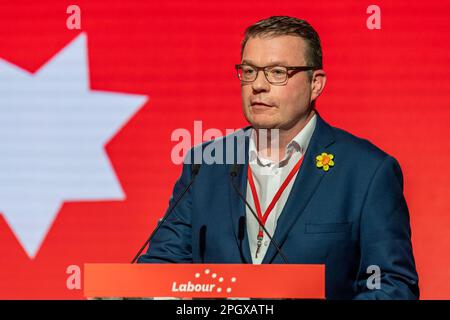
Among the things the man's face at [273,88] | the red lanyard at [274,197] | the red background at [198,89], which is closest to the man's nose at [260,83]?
the man's face at [273,88]

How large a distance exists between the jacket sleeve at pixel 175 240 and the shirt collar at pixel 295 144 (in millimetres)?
206

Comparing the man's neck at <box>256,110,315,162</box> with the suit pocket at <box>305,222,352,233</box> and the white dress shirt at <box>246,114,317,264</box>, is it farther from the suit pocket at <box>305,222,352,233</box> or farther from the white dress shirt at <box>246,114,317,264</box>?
the suit pocket at <box>305,222,352,233</box>

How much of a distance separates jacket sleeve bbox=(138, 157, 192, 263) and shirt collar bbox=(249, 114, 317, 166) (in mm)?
206

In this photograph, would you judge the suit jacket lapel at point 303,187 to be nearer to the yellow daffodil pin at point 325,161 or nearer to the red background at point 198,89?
the yellow daffodil pin at point 325,161

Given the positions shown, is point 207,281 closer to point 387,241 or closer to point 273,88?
point 387,241

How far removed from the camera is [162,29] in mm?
3207

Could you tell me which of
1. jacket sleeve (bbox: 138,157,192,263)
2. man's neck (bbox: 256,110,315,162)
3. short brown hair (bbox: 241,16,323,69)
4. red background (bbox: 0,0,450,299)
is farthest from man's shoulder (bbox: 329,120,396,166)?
red background (bbox: 0,0,450,299)

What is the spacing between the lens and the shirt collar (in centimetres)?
247

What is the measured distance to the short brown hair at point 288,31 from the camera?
237 cm

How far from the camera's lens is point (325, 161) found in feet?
7.75

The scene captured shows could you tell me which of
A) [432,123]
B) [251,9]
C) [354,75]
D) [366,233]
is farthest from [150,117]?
[366,233]

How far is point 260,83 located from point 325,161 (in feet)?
0.93

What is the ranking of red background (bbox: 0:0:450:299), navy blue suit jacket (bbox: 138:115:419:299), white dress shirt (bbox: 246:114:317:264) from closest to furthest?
navy blue suit jacket (bbox: 138:115:419:299) < white dress shirt (bbox: 246:114:317:264) < red background (bbox: 0:0:450:299)
